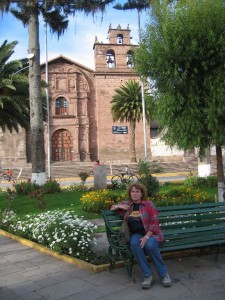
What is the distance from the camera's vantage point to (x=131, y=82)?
3997cm

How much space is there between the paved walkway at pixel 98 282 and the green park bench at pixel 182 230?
276 mm

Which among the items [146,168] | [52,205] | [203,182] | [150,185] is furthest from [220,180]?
[203,182]

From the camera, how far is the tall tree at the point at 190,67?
23.9ft

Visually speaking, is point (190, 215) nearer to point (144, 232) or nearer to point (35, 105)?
point (144, 232)

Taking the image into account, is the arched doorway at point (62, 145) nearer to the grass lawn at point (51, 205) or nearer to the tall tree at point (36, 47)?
the tall tree at point (36, 47)

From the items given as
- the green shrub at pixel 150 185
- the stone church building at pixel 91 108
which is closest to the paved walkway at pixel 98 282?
the green shrub at pixel 150 185

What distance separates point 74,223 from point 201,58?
Answer: 404cm

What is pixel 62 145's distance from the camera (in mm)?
44219

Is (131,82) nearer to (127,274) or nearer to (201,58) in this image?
(201,58)

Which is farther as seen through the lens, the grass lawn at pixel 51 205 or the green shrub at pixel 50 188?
the green shrub at pixel 50 188

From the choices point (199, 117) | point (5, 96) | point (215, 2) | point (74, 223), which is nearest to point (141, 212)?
point (74, 223)

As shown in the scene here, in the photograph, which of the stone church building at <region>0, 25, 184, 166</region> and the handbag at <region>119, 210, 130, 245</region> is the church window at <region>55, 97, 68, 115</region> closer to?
the stone church building at <region>0, 25, 184, 166</region>

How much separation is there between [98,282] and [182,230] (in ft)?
4.40

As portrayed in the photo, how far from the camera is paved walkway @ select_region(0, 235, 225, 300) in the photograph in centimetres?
411
